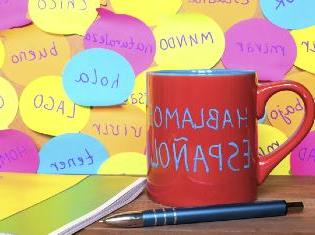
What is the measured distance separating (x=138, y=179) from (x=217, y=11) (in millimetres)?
220

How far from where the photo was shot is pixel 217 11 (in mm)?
609

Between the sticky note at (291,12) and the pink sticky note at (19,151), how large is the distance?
1.10ft

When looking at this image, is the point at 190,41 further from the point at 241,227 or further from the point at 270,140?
the point at 241,227

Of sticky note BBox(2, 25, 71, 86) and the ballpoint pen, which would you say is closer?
the ballpoint pen

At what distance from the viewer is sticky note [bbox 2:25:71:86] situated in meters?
0.63

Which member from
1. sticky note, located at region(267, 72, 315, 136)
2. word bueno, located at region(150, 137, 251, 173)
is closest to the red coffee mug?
word bueno, located at region(150, 137, 251, 173)

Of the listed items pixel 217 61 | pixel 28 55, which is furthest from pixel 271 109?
pixel 28 55

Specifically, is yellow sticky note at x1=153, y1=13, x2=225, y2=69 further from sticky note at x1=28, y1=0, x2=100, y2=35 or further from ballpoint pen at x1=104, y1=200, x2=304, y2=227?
ballpoint pen at x1=104, y1=200, x2=304, y2=227

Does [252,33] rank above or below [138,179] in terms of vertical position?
above

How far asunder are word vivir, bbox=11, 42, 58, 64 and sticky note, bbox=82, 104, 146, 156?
9 cm

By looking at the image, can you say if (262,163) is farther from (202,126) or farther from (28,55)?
(28,55)

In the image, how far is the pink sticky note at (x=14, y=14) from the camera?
24.8 inches

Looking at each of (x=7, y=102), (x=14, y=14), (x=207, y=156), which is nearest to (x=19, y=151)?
(x=7, y=102)

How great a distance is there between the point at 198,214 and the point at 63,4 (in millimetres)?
326
